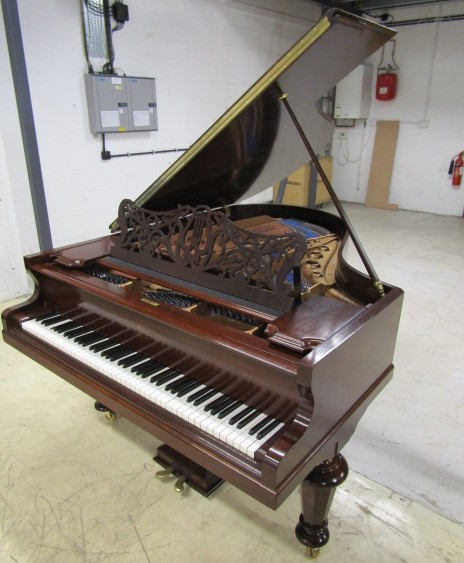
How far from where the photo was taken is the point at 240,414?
1199 millimetres

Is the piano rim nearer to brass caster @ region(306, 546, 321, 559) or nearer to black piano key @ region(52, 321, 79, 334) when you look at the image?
black piano key @ region(52, 321, 79, 334)

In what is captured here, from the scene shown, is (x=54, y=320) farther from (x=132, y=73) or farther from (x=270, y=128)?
(x=132, y=73)

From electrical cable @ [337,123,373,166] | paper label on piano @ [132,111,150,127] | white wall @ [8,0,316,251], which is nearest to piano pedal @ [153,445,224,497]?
white wall @ [8,0,316,251]

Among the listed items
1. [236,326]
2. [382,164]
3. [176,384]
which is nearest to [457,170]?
[382,164]

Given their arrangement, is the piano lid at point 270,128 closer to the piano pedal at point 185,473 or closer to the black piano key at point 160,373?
the black piano key at point 160,373

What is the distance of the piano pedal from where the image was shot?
5.53 ft

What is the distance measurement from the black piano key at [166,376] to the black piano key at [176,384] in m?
0.03

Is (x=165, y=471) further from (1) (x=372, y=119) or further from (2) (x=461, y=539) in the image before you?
(1) (x=372, y=119)

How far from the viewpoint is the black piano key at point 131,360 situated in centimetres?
145

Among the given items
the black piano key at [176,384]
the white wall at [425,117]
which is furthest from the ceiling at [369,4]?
the black piano key at [176,384]

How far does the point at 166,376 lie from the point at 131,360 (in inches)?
6.6

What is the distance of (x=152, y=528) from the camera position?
1628mm

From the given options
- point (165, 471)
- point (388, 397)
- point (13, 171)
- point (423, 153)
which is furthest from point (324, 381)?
point (423, 153)

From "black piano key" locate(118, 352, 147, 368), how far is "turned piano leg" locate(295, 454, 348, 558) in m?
0.67
